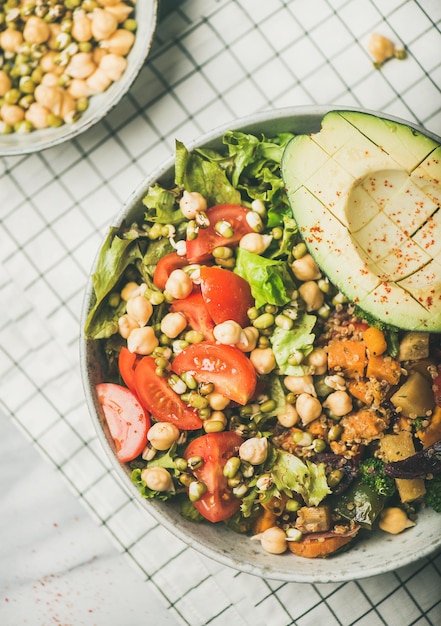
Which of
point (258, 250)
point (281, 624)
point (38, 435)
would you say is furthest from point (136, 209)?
point (281, 624)

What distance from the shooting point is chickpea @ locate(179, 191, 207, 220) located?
2.09 m

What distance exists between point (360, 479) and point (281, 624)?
0.83 metres

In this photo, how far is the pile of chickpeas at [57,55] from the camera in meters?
2.50

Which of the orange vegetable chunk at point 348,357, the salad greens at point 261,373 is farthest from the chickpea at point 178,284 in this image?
the orange vegetable chunk at point 348,357

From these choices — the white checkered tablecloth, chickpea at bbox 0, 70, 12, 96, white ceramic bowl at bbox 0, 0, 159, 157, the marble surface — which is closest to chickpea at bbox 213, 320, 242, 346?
the white checkered tablecloth

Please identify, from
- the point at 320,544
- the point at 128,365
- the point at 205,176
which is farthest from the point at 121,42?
the point at 320,544

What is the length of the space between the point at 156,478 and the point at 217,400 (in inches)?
12.4

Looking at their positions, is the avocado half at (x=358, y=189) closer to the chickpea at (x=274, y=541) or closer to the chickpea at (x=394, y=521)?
the chickpea at (x=394, y=521)

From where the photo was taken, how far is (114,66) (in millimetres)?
2463

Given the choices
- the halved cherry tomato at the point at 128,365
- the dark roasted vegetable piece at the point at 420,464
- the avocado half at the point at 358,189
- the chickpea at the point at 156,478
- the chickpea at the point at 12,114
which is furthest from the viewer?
the chickpea at the point at 12,114

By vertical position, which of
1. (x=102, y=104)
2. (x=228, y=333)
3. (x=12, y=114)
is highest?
(x=12, y=114)

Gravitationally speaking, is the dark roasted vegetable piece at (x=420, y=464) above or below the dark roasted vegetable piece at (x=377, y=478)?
above

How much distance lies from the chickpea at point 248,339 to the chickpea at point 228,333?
0.06 feet

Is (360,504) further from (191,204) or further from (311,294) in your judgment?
(191,204)
